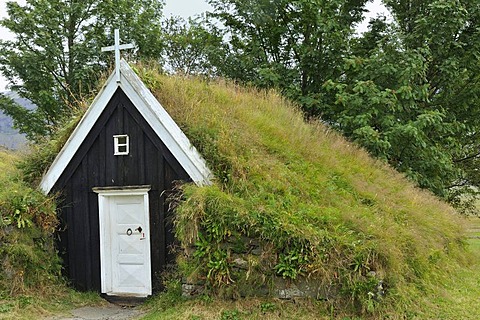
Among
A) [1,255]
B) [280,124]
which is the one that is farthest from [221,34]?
[1,255]

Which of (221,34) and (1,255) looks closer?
(1,255)

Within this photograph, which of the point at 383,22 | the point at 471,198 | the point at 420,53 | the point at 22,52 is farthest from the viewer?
the point at 471,198

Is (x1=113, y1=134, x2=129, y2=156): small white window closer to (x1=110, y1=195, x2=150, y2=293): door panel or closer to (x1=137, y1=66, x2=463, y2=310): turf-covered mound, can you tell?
(x1=110, y1=195, x2=150, y2=293): door panel

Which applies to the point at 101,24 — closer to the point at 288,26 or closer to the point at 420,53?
the point at 288,26

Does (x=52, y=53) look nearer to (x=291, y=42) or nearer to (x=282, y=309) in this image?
(x=291, y=42)

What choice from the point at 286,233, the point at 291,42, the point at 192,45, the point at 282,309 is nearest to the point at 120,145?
the point at 286,233

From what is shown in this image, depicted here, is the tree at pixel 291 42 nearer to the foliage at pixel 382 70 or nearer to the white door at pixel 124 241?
the foliage at pixel 382 70

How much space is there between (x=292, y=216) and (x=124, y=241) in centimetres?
345

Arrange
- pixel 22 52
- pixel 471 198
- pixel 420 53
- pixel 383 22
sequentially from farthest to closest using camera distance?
A: pixel 471 198 → pixel 22 52 → pixel 383 22 → pixel 420 53

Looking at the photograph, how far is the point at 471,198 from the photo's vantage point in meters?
20.2

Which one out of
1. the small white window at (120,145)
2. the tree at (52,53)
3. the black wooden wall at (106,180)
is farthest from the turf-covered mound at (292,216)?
the tree at (52,53)

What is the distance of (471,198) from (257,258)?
1610 centimetres

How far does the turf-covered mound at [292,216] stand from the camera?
23.4 feet

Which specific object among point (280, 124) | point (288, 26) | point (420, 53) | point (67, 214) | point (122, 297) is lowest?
point (122, 297)
